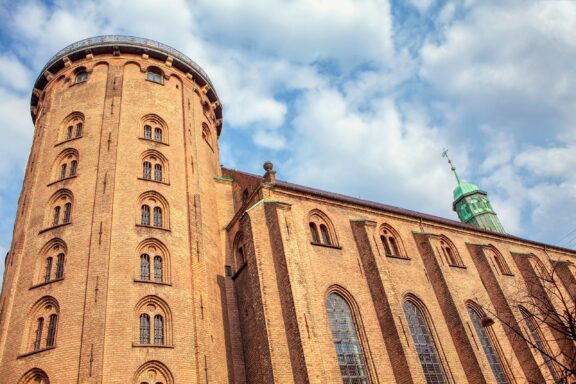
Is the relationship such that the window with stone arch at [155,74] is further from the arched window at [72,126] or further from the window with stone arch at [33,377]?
the window with stone arch at [33,377]

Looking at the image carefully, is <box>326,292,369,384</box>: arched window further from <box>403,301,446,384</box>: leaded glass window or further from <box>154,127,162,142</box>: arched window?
<box>154,127,162,142</box>: arched window

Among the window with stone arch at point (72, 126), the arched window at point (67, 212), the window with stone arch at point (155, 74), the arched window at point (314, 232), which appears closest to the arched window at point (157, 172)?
the arched window at point (67, 212)

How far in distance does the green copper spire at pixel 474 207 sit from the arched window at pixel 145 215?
3890cm

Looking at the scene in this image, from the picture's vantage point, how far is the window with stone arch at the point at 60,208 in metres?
19.6

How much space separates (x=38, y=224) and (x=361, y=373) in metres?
15.3

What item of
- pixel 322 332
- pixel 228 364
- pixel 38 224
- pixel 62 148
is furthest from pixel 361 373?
pixel 62 148

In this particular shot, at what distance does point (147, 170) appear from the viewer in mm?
21672

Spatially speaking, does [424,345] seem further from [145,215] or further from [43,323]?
[43,323]

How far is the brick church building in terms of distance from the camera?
1642 cm

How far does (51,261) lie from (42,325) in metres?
2.72

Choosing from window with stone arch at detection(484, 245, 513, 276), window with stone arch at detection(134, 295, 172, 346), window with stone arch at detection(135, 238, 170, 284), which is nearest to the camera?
window with stone arch at detection(134, 295, 172, 346)

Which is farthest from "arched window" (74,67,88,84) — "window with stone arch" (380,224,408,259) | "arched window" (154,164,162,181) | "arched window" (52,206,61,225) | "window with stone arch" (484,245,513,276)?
"window with stone arch" (484,245,513,276)

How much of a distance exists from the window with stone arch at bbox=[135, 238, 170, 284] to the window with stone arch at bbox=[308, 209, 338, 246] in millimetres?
6868

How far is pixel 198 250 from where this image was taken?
66.1 feet
